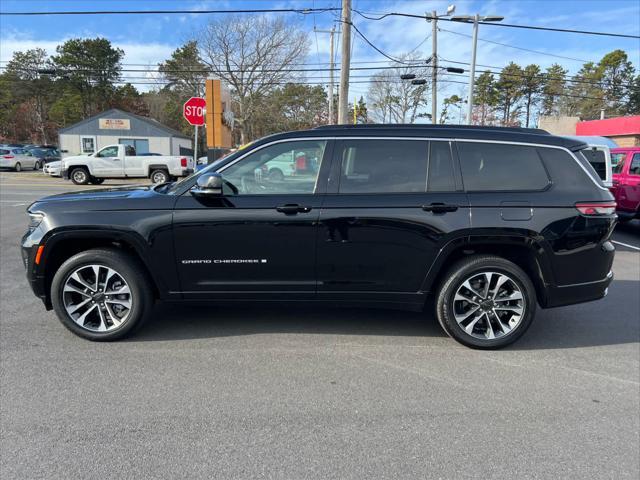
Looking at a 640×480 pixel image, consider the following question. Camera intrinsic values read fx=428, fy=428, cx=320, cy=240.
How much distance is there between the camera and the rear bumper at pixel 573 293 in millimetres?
3777

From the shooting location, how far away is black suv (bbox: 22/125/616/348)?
11.9 ft

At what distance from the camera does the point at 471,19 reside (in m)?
20.2

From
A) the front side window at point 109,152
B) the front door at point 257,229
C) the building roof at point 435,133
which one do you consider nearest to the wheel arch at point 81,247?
the front door at point 257,229

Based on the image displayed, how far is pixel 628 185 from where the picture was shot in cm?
977

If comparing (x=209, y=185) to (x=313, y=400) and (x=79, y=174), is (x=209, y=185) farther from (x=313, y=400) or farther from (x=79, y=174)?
(x=79, y=174)

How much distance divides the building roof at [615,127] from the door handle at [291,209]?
38208 millimetres

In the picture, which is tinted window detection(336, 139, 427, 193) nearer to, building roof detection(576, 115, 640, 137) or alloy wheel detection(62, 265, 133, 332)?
alloy wheel detection(62, 265, 133, 332)

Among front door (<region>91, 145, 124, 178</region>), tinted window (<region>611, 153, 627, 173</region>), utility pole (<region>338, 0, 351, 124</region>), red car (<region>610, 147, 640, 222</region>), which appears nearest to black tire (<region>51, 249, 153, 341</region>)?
red car (<region>610, 147, 640, 222</region>)

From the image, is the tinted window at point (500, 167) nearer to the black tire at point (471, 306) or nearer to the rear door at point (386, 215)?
the rear door at point (386, 215)

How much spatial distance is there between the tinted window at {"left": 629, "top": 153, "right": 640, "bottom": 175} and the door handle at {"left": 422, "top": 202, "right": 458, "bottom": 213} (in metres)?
8.71

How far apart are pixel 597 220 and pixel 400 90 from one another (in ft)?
172

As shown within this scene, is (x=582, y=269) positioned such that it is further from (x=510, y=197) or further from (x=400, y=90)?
(x=400, y=90)

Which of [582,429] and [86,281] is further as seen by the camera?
[86,281]

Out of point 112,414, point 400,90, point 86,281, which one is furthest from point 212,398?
point 400,90
